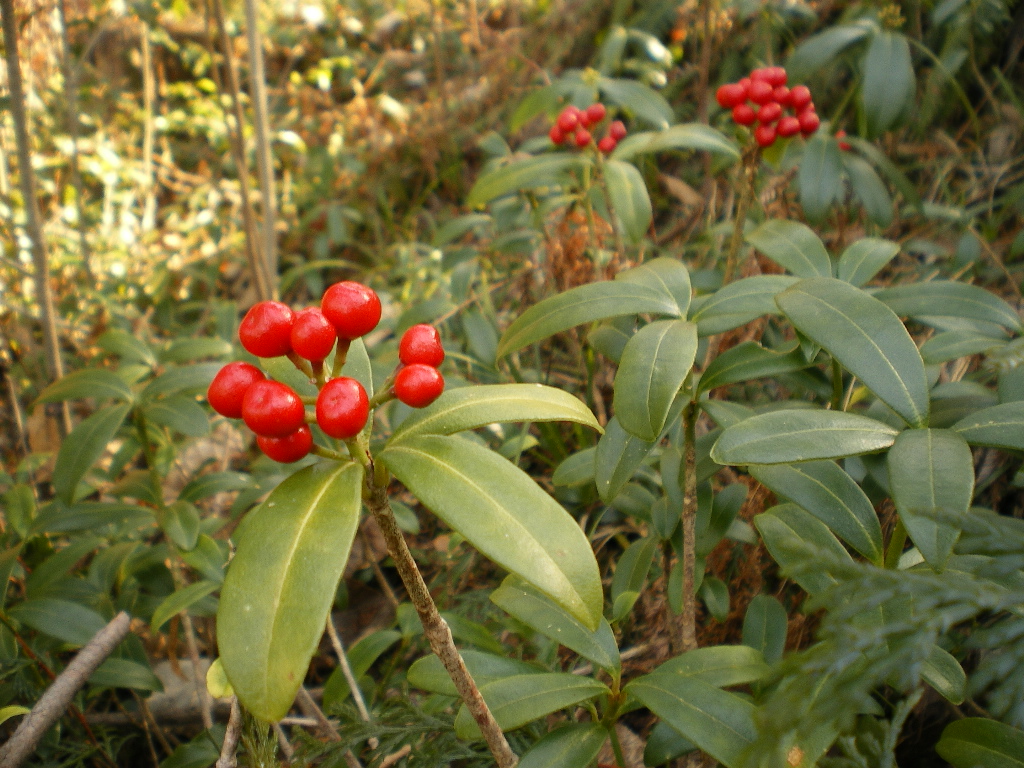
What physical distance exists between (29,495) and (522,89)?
3628 millimetres

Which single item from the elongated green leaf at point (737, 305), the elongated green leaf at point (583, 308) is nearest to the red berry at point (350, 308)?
the elongated green leaf at point (583, 308)

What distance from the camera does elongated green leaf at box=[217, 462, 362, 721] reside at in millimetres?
707

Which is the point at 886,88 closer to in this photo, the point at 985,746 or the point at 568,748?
the point at 985,746


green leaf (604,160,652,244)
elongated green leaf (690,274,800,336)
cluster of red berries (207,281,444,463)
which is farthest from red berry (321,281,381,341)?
green leaf (604,160,652,244)

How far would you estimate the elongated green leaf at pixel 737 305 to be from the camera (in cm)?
125

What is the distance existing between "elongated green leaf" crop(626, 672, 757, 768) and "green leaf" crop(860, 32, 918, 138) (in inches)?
82.4

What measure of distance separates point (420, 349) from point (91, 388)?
49.8 inches

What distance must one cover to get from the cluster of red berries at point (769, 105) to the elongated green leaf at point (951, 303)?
1.93 feet

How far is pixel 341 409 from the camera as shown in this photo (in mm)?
792

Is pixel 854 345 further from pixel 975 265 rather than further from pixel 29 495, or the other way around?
pixel 29 495

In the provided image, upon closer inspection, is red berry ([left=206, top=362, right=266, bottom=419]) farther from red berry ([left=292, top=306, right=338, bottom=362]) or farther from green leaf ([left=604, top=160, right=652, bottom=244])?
green leaf ([left=604, top=160, right=652, bottom=244])

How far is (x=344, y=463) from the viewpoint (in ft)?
2.91

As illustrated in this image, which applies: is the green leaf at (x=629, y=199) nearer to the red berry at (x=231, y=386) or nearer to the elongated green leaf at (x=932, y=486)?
the elongated green leaf at (x=932, y=486)

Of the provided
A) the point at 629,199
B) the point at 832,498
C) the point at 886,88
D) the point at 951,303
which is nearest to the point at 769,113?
the point at 629,199
